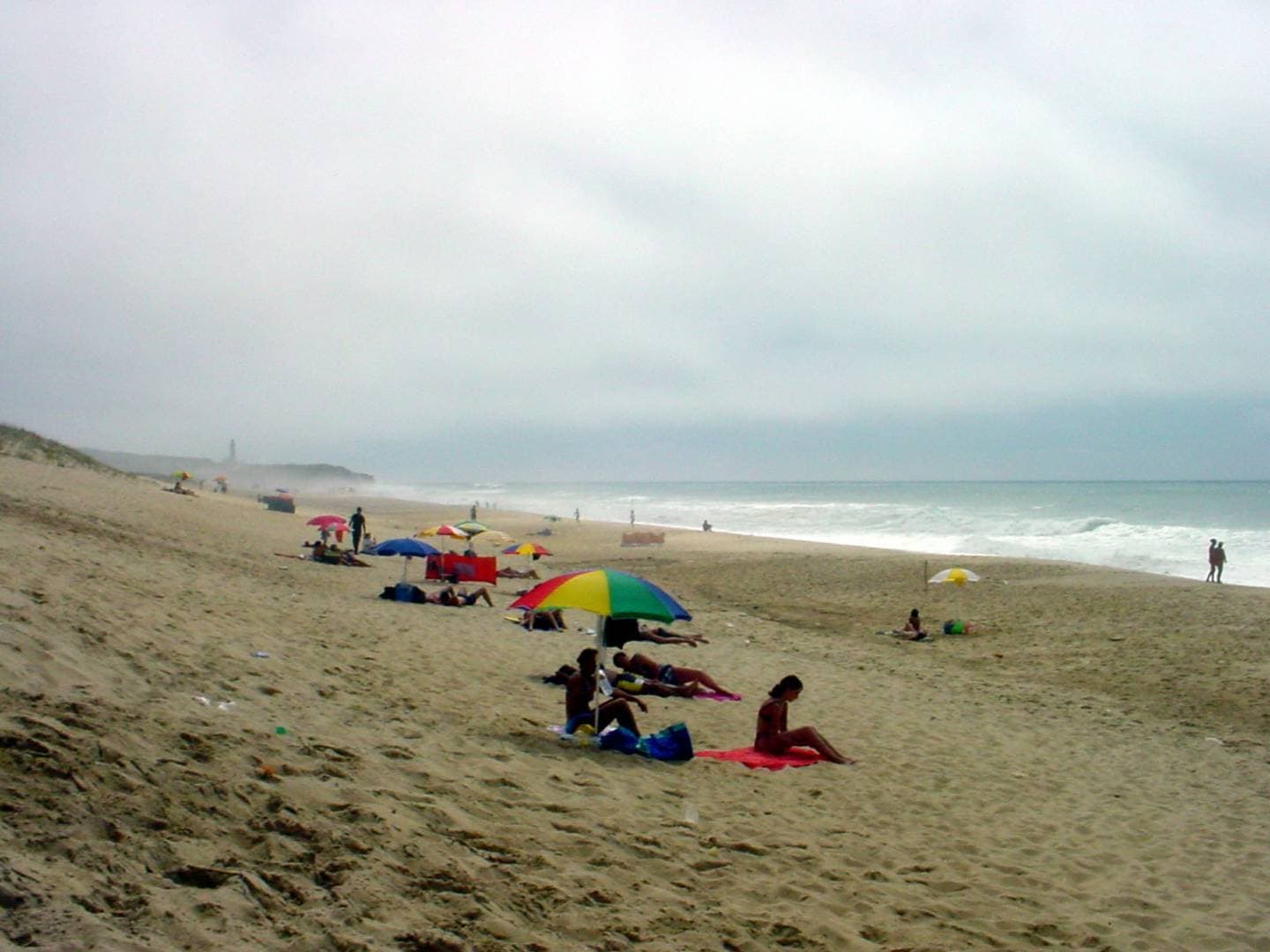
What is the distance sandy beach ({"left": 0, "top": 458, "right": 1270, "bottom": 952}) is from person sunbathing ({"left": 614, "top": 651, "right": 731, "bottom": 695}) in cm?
51

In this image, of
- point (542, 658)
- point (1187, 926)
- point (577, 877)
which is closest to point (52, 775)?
point (577, 877)

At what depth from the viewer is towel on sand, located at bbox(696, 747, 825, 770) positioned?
Result: 800 cm

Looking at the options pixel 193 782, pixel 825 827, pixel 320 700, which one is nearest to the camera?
pixel 193 782

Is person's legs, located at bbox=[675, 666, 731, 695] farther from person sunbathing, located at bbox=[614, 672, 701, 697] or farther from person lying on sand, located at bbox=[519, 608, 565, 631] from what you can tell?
person lying on sand, located at bbox=[519, 608, 565, 631]

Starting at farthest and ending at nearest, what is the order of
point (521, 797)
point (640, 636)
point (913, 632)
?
1. point (913, 632)
2. point (640, 636)
3. point (521, 797)

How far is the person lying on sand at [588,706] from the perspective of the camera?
8.24m

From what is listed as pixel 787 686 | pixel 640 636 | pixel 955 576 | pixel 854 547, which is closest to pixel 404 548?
pixel 640 636

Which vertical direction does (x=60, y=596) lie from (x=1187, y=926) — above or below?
above

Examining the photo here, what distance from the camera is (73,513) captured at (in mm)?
19359

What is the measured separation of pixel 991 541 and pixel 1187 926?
139 feet

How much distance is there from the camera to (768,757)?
8.23 m

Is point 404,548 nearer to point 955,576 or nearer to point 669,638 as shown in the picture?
point 669,638

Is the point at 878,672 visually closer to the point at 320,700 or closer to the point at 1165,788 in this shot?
the point at 1165,788

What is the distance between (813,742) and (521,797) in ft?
11.1
